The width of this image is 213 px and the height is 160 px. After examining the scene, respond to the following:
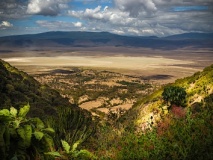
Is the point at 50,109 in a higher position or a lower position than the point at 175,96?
lower

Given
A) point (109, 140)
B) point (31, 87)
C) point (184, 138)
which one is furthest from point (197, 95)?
point (31, 87)

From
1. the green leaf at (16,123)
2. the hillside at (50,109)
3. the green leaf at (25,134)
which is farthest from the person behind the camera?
the hillside at (50,109)

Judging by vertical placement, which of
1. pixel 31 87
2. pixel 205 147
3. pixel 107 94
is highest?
pixel 205 147

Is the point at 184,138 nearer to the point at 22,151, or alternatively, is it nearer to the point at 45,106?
the point at 22,151

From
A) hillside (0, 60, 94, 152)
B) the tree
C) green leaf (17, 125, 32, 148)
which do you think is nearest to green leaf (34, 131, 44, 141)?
green leaf (17, 125, 32, 148)

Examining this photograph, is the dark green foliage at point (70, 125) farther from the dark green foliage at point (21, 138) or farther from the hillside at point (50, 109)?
the dark green foliage at point (21, 138)

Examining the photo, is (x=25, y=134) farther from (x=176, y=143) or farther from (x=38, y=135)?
(x=176, y=143)

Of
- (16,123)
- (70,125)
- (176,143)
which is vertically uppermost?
(16,123)

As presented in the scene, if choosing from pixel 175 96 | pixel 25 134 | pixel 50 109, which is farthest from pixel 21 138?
pixel 50 109

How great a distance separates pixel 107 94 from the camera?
403 ft

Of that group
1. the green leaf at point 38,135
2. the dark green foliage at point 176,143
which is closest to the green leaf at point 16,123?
the green leaf at point 38,135

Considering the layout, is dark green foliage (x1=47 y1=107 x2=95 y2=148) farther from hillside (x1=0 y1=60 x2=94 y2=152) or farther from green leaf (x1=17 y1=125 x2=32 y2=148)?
green leaf (x1=17 y1=125 x2=32 y2=148)

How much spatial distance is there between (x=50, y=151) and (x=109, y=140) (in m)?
5.30

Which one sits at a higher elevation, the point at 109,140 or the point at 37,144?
the point at 37,144
